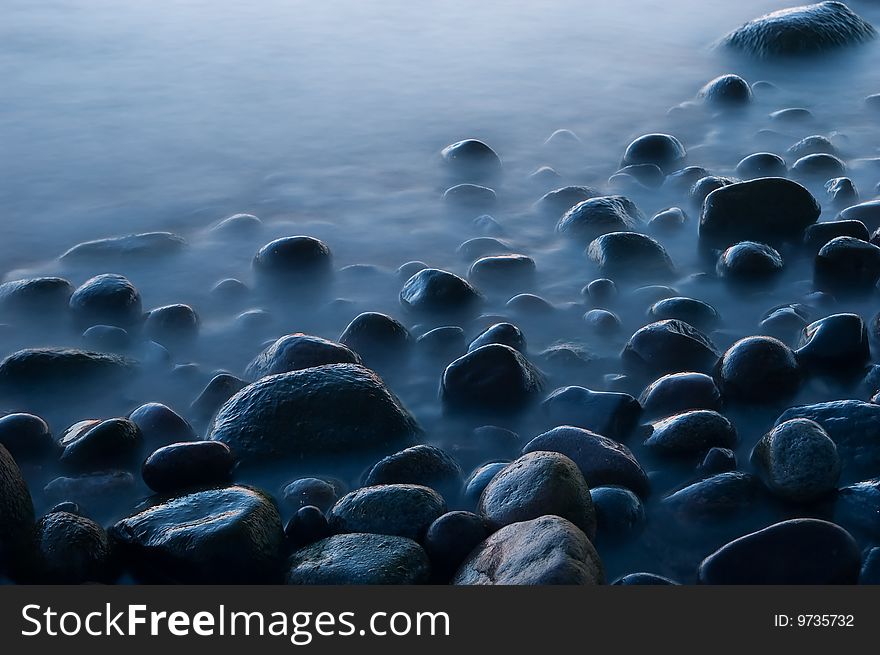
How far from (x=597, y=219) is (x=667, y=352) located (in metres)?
1.39

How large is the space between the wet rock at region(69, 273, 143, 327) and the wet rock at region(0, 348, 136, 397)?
1.19 ft

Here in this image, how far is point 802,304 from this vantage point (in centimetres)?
442

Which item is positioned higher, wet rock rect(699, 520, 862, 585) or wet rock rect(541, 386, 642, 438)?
wet rock rect(541, 386, 642, 438)

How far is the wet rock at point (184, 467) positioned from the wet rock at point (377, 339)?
93 centimetres

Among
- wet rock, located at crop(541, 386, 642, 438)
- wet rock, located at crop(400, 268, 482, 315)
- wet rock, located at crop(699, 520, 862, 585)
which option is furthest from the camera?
wet rock, located at crop(400, 268, 482, 315)

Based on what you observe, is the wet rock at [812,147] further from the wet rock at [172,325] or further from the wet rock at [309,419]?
the wet rock at [172,325]

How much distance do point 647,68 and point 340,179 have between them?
3.24 m

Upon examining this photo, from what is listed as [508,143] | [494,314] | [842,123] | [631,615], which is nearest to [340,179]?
[508,143]

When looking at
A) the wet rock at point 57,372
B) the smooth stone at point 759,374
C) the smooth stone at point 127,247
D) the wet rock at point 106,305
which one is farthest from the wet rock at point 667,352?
the smooth stone at point 127,247

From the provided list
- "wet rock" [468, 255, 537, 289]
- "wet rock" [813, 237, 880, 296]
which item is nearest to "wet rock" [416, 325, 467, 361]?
"wet rock" [468, 255, 537, 289]

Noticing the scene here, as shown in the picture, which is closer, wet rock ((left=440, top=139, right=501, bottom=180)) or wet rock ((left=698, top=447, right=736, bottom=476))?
wet rock ((left=698, top=447, right=736, bottom=476))

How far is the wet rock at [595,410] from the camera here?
3.61 m

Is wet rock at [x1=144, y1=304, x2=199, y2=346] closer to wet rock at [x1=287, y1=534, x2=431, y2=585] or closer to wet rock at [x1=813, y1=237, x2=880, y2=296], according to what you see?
wet rock at [x1=287, y1=534, x2=431, y2=585]

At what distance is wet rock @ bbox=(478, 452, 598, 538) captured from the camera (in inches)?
117
